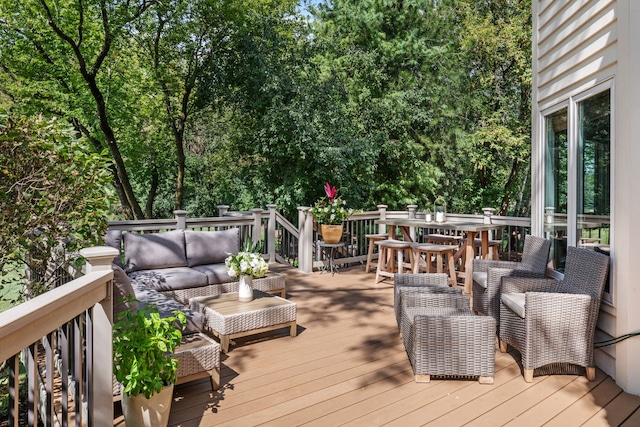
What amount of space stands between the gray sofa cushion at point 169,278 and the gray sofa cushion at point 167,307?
34cm

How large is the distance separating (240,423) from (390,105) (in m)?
10.7

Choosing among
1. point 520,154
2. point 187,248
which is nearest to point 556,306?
point 187,248

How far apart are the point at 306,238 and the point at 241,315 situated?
367cm

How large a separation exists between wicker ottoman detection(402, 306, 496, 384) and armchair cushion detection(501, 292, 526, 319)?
31 centimetres

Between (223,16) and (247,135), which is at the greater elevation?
(223,16)

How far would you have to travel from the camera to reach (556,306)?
3.22 m

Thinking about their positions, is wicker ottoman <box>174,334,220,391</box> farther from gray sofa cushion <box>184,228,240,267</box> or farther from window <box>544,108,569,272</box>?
window <box>544,108,569,272</box>

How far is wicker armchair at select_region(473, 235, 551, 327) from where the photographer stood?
13.8 ft

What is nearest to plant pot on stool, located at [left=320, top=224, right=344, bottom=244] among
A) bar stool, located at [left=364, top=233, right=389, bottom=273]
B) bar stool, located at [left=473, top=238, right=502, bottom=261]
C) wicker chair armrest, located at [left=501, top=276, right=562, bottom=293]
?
bar stool, located at [left=364, top=233, right=389, bottom=273]

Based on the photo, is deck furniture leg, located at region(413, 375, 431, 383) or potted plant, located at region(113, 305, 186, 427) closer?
potted plant, located at region(113, 305, 186, 427)

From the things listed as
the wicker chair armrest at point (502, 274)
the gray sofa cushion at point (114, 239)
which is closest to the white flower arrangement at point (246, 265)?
the gray sofa cushion at point (114, 239)

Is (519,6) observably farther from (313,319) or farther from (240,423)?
(240,423)

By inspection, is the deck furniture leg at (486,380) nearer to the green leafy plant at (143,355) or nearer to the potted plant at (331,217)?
the green leafy plant at (143,355)

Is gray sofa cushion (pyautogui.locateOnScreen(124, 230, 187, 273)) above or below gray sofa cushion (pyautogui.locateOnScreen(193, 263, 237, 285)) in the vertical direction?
above
